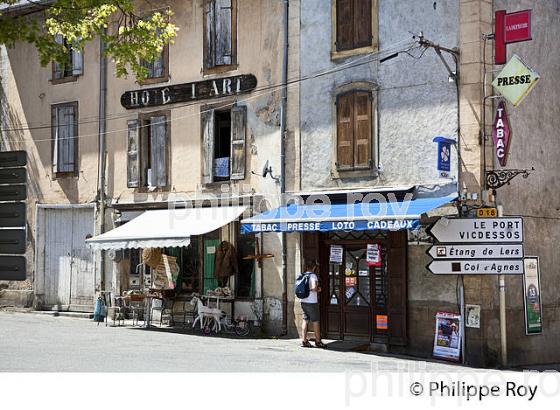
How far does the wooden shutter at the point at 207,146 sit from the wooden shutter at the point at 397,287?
5.26m

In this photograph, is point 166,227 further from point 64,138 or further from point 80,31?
point 80,31

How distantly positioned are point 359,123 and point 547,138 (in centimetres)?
383

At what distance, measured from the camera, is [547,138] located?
1844 centimetres

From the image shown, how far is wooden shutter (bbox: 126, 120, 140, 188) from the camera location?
22.7m

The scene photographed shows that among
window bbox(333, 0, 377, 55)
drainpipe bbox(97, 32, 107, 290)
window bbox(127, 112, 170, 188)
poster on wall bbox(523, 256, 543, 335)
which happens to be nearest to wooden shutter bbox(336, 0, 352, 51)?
window bbox(333, 0, 377, 55)

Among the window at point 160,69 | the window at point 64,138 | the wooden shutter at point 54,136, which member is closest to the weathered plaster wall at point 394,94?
the window at point 160,69

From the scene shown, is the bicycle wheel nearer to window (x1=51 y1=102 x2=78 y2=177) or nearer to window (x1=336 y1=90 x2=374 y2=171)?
window (x1=336 y1=90 x2=374 y2=171)

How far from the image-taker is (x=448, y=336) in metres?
16.7

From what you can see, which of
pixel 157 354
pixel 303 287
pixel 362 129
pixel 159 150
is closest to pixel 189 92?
pixel 159 150

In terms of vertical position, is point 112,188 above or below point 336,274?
above

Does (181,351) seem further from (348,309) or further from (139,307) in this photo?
(139,307)

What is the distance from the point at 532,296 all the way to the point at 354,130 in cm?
483

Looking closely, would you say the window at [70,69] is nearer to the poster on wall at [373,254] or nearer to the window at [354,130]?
the window at [354,130]
